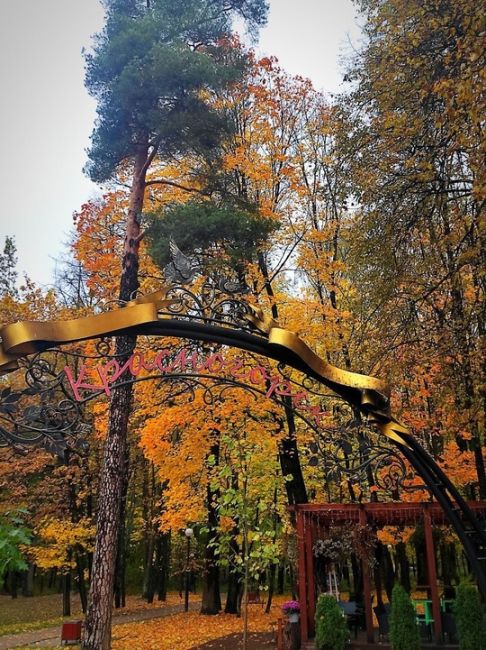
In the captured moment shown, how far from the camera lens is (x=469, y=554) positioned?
159 inches

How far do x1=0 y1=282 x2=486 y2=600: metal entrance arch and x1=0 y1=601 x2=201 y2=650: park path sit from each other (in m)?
11.1

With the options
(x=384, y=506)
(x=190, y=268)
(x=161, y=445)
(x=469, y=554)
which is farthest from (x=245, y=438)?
(x=190, y=268)

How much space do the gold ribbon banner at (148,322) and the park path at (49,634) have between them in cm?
1137

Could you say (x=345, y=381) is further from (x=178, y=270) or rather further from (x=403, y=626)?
(x=403, y=626)

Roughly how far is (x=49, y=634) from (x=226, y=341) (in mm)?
14326

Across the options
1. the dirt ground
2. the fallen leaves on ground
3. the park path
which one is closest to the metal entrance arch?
the dirt ground

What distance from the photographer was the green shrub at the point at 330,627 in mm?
9375

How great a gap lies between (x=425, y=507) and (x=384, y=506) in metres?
0.79

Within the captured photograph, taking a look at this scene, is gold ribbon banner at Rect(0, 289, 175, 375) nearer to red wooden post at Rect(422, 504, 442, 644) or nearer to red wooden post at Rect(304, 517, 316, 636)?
red wooden post at Rect(304, 517, 316, 636)

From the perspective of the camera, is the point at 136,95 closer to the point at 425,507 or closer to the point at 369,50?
the point at 369,50

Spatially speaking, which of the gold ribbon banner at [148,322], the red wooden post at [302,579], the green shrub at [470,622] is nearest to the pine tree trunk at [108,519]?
the red wooden post at [302,579]

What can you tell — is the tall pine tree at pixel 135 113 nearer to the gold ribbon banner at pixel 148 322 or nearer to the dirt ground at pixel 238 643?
the dirt ground at pixel 238 643

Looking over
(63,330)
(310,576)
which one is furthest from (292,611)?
(63,330)

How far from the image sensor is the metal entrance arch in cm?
315
